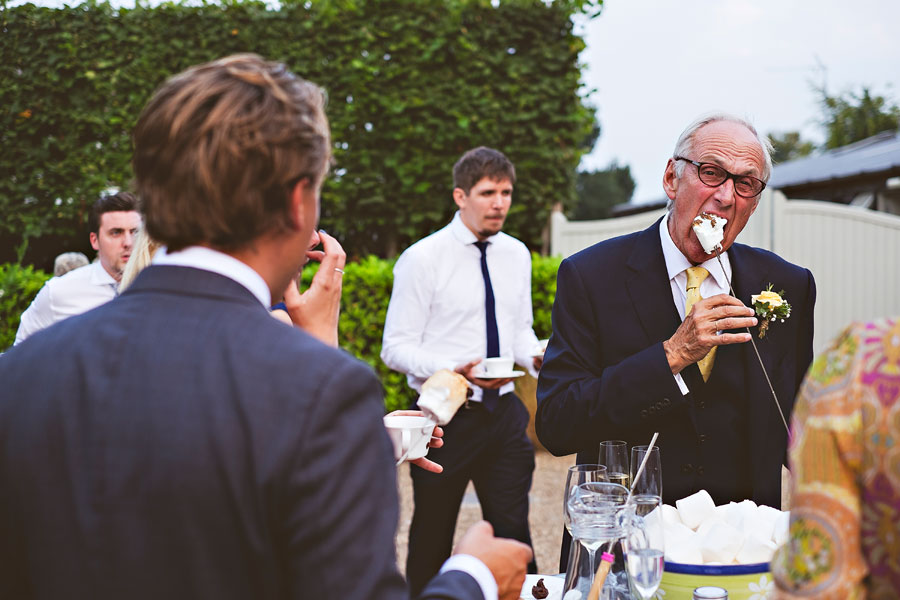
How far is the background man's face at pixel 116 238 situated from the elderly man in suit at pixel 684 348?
2825 mm

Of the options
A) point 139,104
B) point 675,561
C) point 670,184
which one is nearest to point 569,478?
point 675,561

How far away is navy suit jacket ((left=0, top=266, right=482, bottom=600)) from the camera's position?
1.18 metres

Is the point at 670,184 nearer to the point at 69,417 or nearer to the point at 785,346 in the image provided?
the point at 785,346

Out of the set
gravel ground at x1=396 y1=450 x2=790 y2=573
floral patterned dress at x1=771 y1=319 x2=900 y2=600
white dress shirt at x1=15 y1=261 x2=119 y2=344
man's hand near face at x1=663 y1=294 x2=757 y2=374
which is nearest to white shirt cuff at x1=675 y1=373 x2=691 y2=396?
man's hand near face at x1=663 y1=294 x2=757 y2=374

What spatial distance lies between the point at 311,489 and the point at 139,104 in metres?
8.71

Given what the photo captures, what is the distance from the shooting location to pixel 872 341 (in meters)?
1.11

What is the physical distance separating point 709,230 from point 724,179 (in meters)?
0.22

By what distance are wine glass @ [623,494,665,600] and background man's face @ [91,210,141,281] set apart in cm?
370

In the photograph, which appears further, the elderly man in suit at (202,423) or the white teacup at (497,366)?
the white teacup at (497,366)

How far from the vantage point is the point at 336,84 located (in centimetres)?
884

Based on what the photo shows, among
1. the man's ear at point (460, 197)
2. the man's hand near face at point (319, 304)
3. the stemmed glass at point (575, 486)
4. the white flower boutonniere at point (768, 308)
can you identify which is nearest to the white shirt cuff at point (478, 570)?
the stemmed glass at point (575, 486)

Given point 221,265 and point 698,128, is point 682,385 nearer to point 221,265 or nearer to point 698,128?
point 698,128

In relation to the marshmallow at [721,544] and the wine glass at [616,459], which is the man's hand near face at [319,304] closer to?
the wine glass at [616,459]

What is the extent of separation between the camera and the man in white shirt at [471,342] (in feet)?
15.3
